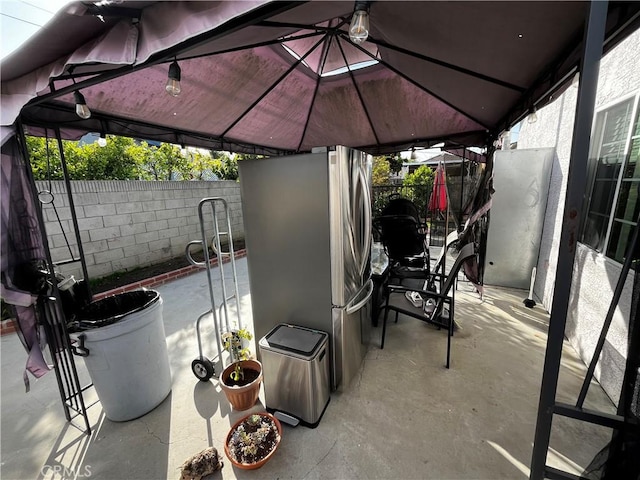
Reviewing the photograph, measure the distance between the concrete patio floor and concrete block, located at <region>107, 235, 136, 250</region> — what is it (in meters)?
2.02

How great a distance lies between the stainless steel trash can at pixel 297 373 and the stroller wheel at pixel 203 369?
0.63 metres

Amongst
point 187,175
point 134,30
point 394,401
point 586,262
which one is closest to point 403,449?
point 394,401

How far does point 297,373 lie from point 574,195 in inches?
68.8

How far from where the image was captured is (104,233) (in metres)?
4.29

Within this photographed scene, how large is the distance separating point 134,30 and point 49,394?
2955 mm

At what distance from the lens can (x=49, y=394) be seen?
224 cm

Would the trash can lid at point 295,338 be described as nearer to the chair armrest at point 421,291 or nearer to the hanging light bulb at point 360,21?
the chair armrest at point 421,291

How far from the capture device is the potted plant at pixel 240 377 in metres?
1.93

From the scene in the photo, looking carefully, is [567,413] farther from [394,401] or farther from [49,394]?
[49,394]

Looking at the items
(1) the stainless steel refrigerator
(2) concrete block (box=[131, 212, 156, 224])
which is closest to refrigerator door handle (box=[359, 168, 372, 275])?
(1) the stainless steel refrigerator

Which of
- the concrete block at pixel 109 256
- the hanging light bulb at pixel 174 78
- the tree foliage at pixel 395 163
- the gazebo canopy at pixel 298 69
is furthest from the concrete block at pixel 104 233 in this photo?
the tree foliage at pixel 395 163

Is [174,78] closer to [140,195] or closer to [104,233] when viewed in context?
[104,233]

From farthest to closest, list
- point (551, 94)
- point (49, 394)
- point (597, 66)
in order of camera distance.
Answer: point (49, 394) < point (551, 94) < point (597, 66)

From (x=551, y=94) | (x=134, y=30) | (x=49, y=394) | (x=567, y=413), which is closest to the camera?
(x=567, y=413)
